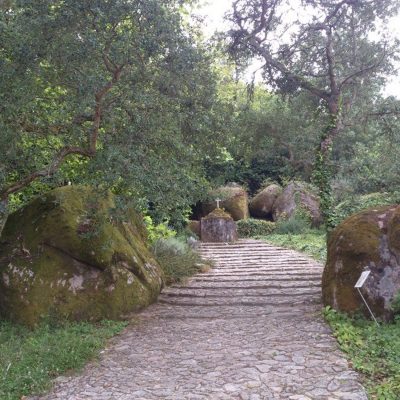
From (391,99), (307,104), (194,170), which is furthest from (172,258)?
(391,99)

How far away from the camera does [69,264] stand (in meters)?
6.82

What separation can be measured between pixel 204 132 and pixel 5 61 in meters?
3.19

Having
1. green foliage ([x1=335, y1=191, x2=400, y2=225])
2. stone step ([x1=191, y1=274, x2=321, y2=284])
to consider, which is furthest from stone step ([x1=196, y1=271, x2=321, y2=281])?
green foliage ([x1=335, y1=191, x2=400, y2=225])

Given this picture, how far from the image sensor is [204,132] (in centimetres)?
743

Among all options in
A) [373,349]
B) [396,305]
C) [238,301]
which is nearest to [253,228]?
[238,301]

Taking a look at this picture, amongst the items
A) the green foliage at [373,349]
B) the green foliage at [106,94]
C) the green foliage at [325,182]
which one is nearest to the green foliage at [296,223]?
Answer: the green foliage at [325,182]

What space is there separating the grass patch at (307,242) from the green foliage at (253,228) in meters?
0.70

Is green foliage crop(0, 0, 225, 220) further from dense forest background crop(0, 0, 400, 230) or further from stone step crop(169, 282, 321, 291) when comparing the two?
stone step crop(169, 282, 321, 291)

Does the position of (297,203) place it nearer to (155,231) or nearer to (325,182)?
(155,231)

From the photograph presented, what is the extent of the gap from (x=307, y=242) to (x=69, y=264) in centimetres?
934

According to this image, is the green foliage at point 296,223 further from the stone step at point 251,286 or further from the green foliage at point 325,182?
the stone step at point 251,286

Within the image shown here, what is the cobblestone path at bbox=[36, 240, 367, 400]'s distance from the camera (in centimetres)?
420

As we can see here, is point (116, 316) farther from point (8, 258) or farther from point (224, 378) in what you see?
point (224, 378)

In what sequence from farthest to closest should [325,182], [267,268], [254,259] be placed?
1. [254,259]
2. [267,268]
3. [325,182]
